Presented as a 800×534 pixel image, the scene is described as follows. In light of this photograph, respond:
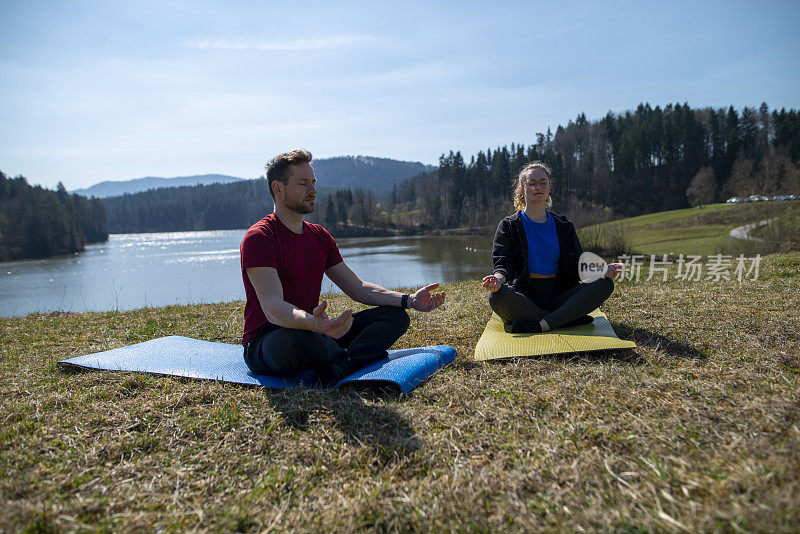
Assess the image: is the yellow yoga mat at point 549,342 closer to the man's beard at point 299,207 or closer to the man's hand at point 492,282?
the man's hand at point 492,282

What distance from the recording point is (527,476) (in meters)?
1.90

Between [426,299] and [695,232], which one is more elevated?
[426,299]

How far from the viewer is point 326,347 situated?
126 inches

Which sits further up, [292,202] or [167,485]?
[292,202]

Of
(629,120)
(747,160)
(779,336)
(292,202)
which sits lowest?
(779,336)

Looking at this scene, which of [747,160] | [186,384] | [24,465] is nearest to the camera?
[24,465]

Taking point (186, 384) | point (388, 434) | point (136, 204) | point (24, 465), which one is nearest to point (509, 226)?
point (388, 434)

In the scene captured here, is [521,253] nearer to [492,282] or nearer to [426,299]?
[492,282]

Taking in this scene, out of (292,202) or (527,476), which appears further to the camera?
(292,202)

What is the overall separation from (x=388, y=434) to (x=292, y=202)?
1.73 meters

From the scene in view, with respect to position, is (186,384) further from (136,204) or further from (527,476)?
(136,204)

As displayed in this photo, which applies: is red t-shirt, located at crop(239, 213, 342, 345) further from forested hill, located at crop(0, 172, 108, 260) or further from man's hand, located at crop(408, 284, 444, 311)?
forested hill, located at crop(0, 172, 108, 260)

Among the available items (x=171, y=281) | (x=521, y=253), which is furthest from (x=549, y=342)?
(x=171, y=281)

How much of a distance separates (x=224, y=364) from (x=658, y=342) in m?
3.54
